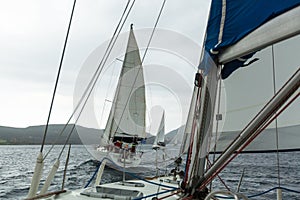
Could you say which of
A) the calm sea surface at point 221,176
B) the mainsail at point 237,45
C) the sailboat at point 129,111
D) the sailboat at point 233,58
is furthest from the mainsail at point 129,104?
the mainsail at point 237,45

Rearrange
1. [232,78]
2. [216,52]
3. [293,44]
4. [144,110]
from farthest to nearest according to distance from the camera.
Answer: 1. [144,110]
2. [232,78]
3. [293,44]
4. [216,52]

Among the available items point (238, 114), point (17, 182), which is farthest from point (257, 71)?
point (17, 182)

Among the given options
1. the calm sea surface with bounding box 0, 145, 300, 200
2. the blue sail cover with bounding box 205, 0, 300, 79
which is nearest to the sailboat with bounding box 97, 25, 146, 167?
the calm sea surface with bounding box 0, 145, 300, 200

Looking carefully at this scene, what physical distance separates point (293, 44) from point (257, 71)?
0.52m

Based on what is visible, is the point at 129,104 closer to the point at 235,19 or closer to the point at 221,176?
the point at 221,176

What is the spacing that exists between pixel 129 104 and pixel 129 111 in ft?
1.70

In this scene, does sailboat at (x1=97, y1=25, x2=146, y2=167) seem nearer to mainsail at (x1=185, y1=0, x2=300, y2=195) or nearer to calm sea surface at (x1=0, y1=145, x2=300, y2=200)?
calm sea surface at (x1=0, y1=145, x2=300, y2=200)

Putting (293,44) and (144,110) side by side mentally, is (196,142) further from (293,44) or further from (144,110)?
(144,110)

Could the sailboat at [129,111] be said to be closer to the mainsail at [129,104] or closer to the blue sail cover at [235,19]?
the mainsail at [129,104]

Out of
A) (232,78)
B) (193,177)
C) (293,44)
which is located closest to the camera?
(193,177)

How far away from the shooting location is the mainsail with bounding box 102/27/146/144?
18.5 m

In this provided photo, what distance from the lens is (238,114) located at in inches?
143

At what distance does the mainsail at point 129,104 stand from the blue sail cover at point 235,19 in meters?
16.0

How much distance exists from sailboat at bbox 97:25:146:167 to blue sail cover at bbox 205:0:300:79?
15596mm
